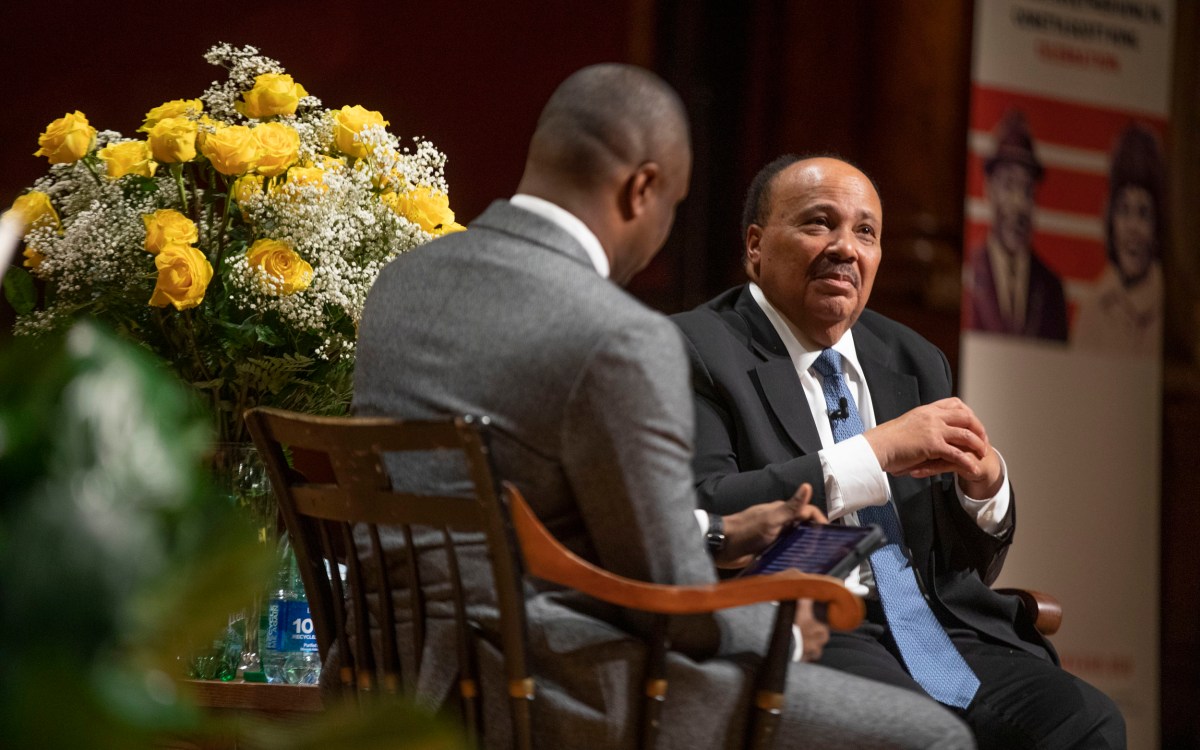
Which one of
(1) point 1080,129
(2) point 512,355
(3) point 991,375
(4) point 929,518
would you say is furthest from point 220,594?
(1) point 1080,129

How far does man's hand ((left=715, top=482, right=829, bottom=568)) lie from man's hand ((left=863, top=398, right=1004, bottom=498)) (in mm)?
465

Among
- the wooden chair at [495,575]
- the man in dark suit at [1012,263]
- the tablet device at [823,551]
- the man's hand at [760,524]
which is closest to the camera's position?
the wooden chair at [495,575]

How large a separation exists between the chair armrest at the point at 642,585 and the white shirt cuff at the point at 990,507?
111cm

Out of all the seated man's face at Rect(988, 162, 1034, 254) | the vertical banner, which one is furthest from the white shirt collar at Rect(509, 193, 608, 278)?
the seated man's face at Rect(988, 162, 1034, 254)

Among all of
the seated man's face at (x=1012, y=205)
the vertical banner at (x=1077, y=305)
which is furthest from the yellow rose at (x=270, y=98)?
the seated man's face at (x=1012, y=205)

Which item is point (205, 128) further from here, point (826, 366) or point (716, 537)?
point (826, 366)

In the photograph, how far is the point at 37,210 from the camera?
211 cm

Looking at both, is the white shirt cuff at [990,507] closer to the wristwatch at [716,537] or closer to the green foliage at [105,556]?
the wristwatch at [716,537]

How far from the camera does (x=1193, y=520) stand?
17.0ft

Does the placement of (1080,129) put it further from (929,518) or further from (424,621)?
(424,621)

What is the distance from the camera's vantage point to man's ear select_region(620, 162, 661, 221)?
64.6 inches

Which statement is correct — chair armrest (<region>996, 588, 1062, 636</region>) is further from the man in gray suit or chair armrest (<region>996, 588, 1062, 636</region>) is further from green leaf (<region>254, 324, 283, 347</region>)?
green leaf (<region>254, 324, 283, 347</region>)

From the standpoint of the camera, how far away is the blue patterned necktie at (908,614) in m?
2.23

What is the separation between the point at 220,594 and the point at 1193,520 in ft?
17.7
